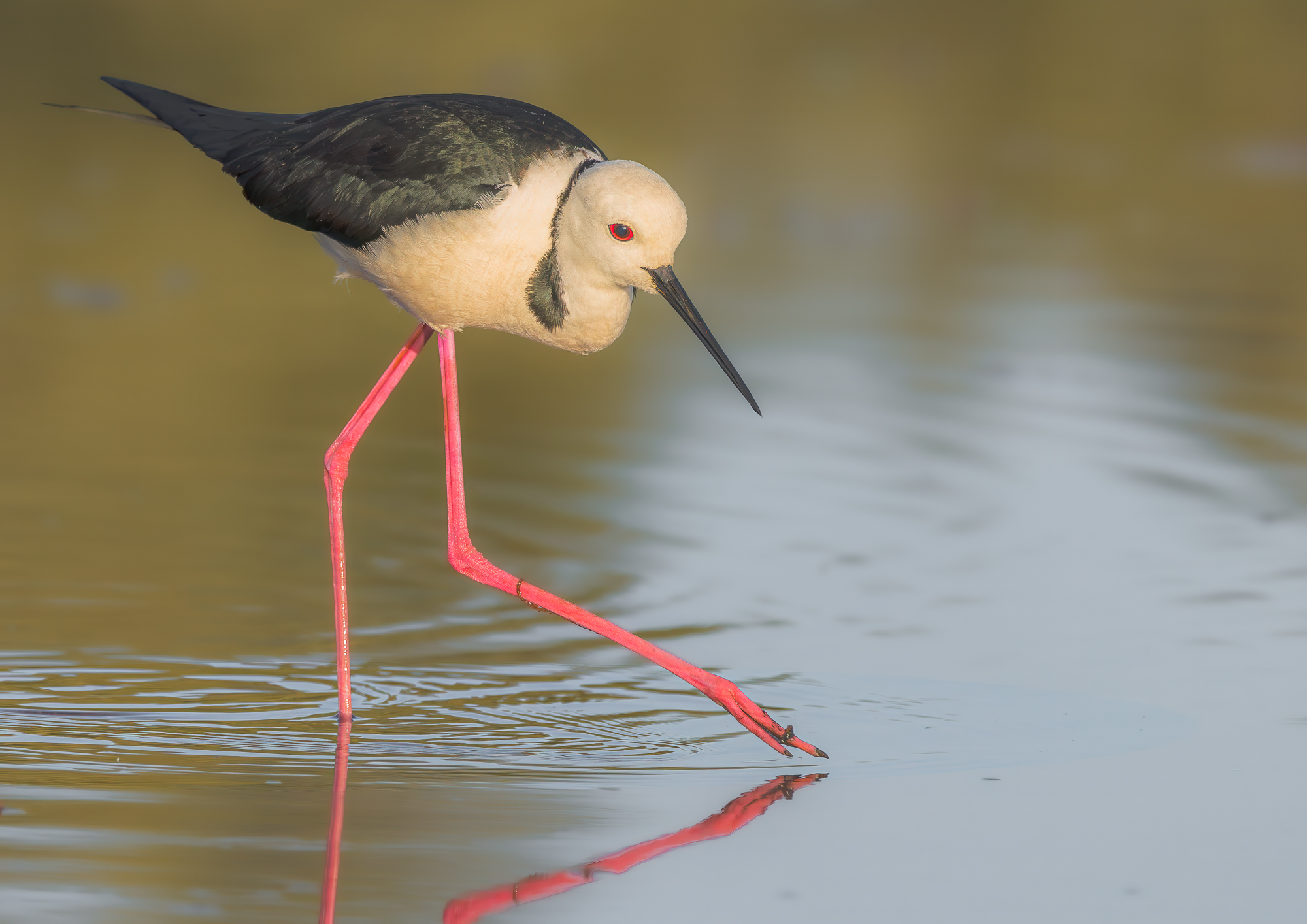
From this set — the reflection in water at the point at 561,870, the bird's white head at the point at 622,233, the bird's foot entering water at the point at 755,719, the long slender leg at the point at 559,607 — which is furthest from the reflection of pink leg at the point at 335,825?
the bird's white head at the point at 622,233

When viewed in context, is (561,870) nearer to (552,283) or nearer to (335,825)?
(335,825)

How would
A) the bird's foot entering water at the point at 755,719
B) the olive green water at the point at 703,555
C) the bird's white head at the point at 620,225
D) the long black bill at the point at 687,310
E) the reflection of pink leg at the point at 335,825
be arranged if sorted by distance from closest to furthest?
1. the reflection of pink leg at the point at 335,825
2. the olive green water at the point at 703,555
3. the bird's foot entering water at the point at 755,719
4. the bird's white head at the point at 620,225
5. the long black bill at the point at 687,310

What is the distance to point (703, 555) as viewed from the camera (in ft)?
20.5

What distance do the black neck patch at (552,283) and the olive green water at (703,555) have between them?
920 millimetres

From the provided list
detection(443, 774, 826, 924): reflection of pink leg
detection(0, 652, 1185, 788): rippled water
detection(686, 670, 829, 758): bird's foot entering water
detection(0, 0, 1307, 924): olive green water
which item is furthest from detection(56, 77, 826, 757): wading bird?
detection(0, 0, 1307, 924): olive green water

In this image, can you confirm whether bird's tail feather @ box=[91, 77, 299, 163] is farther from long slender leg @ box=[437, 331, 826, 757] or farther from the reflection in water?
the reflection in water

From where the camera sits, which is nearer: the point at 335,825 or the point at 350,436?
the point at 335,825

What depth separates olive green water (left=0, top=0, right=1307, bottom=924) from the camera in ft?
13.0

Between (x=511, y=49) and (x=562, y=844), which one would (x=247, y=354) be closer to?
(x=562, y=844)

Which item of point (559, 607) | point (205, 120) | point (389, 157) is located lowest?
point (559, 607)

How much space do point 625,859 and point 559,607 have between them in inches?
49.6

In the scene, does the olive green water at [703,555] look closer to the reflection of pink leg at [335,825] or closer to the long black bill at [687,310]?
the reflection of pink leg at [335,825]

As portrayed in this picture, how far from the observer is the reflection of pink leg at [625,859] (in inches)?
144

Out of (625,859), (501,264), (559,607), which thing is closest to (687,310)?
(501,264)
